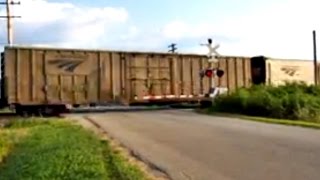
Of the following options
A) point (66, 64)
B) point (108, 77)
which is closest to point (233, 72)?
point (108, 77)

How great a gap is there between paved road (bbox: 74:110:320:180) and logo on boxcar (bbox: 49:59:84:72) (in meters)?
10.2

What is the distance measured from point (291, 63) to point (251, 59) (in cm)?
325

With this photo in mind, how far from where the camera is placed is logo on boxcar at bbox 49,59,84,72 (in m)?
31.3

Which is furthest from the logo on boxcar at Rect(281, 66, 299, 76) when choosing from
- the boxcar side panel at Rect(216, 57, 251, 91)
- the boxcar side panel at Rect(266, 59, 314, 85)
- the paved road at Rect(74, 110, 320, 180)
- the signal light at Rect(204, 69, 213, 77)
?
the paved road at Rect(74, 110, 320, 180)

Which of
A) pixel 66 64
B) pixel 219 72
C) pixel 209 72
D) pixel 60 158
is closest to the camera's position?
pixel 60 158

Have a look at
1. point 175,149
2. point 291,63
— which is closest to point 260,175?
point 175,149

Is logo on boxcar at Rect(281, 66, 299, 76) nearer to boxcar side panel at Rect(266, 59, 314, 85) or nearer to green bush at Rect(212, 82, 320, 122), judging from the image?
boxcar side panel at Rect(266, 59, 314, 85)

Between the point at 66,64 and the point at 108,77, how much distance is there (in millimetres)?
2617

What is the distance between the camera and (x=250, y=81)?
39.6 m

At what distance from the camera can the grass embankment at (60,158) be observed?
10219 millimetres

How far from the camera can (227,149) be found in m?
13.9

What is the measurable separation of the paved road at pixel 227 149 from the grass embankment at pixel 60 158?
2.72 ft

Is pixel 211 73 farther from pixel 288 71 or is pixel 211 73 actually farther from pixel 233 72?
pixel 288 71

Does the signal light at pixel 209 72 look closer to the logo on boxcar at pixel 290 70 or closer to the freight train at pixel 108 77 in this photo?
the freight train at pixel 108 77
